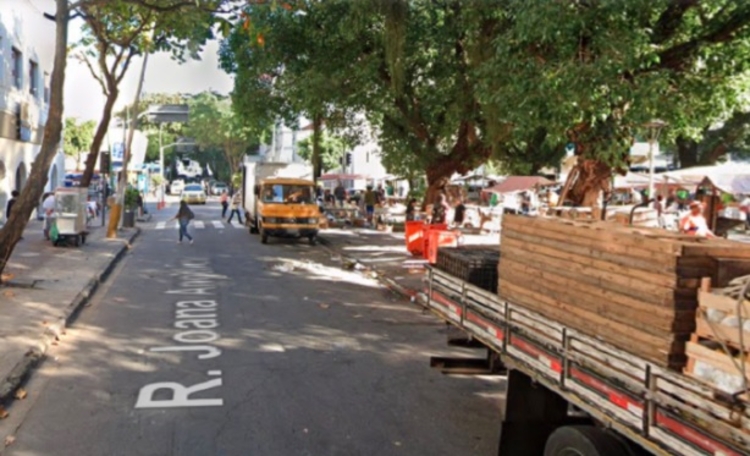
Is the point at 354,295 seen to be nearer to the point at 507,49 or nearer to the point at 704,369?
the point at 507,49

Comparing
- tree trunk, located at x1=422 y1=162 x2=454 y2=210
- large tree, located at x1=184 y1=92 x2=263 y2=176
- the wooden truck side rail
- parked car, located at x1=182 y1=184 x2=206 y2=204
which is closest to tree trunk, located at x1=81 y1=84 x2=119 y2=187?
tree trunk, located at x1=422 y1=162 x2=454 y2=210

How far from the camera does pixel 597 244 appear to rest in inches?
177

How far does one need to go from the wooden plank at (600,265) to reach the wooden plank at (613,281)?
2cm

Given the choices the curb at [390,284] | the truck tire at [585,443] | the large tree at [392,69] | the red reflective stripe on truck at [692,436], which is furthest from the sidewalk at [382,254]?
the red reflective stripe on truck at [692,436]

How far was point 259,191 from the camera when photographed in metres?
24.7

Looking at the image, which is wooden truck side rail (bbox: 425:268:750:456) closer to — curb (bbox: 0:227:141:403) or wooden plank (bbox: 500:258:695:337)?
wooden plank (bbox: 500:258:695:337)

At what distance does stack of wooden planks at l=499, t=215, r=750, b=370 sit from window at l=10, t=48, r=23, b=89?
942 inches

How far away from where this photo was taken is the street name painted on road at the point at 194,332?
6879 mm

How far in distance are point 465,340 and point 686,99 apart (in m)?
7.05

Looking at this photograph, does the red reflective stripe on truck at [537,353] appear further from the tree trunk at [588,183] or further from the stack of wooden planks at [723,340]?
the tree trunk at [588,183]

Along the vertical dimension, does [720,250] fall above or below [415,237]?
above

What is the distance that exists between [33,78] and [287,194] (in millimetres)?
11705

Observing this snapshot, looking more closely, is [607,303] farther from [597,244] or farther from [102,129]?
[102,129]

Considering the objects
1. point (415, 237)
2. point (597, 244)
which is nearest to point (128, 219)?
point (415, 237)
